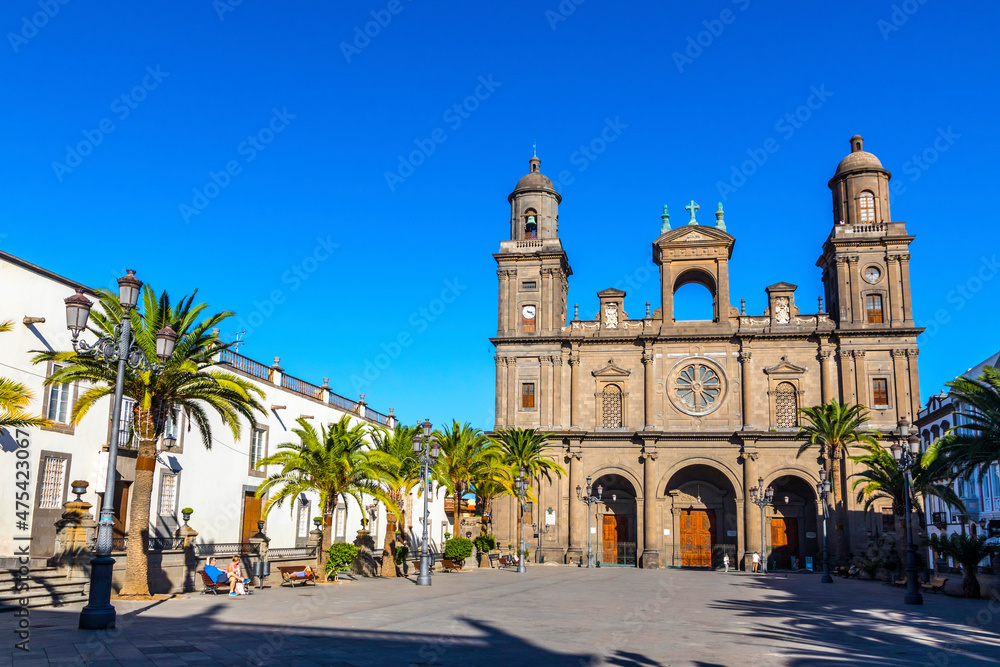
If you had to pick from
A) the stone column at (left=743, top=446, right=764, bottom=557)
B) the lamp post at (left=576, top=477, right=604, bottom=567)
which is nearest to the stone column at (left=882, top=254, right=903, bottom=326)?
the stone column at (left=743, top=446, right=764, bottom=557)

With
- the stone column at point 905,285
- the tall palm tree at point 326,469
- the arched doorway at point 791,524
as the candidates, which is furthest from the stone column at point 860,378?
the tall palm tree at point 326,469

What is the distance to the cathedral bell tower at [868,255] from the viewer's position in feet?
170

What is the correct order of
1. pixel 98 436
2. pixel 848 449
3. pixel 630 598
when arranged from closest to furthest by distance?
pixel 630 598 → pixel 98 436 → pixel 848 449

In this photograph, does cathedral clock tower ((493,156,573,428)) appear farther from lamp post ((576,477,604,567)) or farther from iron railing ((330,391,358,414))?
iron railing ((330,391,358,414))

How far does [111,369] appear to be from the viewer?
21.6 meters

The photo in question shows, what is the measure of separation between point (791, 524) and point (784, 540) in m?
1.12

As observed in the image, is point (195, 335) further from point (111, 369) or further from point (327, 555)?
point (327, 555)

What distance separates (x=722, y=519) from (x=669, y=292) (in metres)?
15.1

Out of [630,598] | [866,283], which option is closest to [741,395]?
[866,283]

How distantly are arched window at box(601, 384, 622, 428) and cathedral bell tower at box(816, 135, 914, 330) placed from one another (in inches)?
572

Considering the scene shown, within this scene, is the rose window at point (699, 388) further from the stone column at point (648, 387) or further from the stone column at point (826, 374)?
the stone column at point (826, 374)

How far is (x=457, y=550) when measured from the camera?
4047 cm

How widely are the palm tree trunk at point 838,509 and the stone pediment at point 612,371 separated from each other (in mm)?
13551

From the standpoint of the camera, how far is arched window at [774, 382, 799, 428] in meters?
52.6
